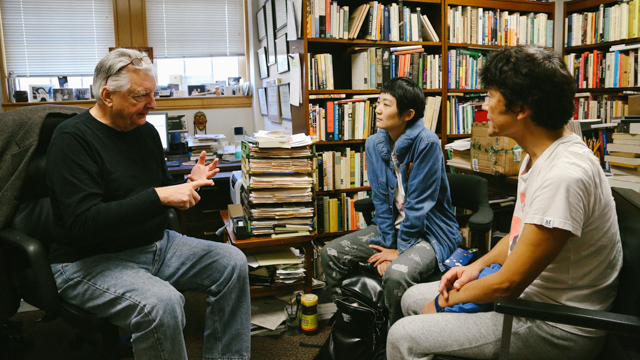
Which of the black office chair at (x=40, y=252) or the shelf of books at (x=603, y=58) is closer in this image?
the black office chair at (x=40, y=252)

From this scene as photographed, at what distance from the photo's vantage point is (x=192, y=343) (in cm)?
214

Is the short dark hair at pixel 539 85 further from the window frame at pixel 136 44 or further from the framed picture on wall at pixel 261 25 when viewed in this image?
the window frame at pixel 136 44

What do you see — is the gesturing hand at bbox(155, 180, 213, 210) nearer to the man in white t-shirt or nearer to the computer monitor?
the man in white t-shirt

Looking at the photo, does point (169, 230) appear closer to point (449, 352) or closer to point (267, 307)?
point (267, 307)

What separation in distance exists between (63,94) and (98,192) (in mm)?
3082

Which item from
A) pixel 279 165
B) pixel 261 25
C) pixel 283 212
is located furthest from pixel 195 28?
pixel 283 212

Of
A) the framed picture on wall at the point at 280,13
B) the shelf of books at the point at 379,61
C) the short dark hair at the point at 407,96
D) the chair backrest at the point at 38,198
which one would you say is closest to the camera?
the chair backrest at the point at 38,198

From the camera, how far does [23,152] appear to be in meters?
1.63

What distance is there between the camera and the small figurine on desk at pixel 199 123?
13.6 ft

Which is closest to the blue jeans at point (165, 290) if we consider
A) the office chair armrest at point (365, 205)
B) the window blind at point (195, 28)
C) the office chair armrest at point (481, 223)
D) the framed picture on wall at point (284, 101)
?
the office chair armrest at point (365, 205)

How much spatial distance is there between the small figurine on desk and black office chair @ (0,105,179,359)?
7.89ft

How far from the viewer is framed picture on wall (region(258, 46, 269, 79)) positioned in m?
3.76

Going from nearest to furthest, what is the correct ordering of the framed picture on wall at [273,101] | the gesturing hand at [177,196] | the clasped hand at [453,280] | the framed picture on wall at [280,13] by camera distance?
the clasped hand at [453,280] → the gesturing hand at [177,196] → the framed picture on wall at [280,13] → the framed picture on wall at [273,101]

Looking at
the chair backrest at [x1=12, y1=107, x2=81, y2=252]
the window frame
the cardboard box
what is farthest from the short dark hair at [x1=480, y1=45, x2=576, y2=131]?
the window frame
